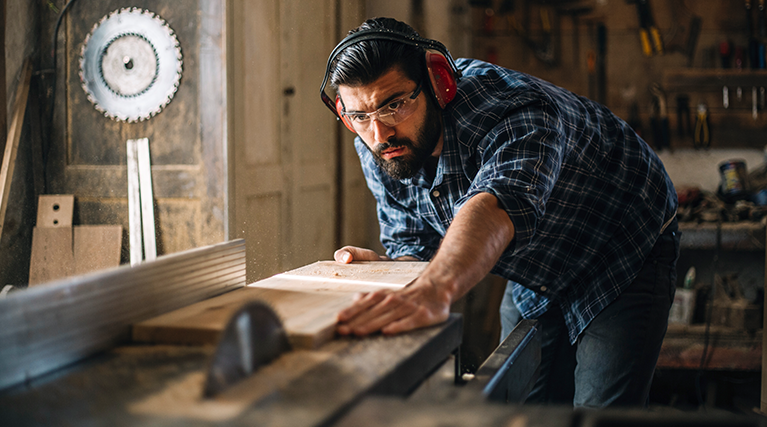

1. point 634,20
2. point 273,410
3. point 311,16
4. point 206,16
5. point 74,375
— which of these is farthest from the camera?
point 634,20

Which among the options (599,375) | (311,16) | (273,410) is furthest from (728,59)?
(273,410)

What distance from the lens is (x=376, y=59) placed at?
1394 mm

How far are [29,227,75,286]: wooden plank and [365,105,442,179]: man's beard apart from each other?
2333 millimetres

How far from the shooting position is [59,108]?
3293mm

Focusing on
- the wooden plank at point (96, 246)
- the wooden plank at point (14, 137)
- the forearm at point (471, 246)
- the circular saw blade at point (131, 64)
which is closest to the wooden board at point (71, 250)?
the wooden plank at point (96, 246)

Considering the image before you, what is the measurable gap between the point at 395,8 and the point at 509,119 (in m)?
3.01

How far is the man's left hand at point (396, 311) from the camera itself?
891mm

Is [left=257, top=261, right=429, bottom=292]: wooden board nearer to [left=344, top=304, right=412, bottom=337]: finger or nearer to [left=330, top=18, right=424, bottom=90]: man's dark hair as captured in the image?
[left=344, top=304, right=412, bottom=337]: finger

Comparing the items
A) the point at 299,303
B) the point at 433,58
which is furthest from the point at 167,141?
the point at 299,303

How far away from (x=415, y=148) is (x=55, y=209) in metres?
2.53

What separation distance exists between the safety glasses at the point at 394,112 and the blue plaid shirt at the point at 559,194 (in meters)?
0.09

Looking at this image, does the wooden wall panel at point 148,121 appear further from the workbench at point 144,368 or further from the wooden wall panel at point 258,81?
the workbench at point 144,368

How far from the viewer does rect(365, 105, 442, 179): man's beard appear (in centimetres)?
149

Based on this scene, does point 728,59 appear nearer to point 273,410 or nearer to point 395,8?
point 395,8
